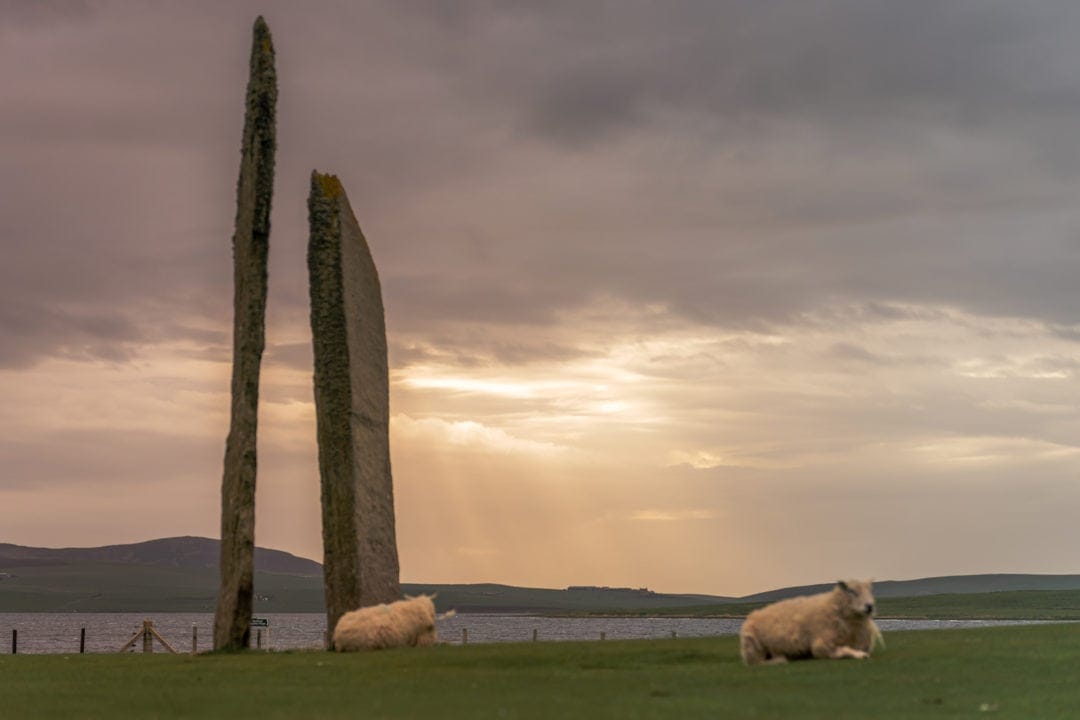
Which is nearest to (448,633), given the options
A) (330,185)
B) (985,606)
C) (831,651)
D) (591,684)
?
(985,606)

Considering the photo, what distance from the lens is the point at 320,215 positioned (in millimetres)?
30547

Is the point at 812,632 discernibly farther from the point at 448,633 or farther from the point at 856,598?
the point at 448,633

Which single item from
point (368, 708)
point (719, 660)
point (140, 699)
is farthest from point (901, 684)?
point (140, 699)

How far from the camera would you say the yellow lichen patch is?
1222 inches

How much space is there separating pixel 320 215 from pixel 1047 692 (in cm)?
2025

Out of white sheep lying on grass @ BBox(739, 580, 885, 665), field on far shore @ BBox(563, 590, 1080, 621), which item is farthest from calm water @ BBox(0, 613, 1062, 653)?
white sheep lying on grass @ BBox(739, 580, 885, 665)

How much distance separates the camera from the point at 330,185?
3139 cm

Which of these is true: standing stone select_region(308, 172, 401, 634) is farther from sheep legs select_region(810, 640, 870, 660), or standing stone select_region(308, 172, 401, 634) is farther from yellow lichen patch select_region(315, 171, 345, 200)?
sheep legs select_region(810, 640, 870, 660)

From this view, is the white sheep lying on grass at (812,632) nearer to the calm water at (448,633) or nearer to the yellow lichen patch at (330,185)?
the yellow lichen patch at (330,185)

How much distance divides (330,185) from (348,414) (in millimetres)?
6023

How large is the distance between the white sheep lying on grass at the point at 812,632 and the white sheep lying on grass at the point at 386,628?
8.36 meters

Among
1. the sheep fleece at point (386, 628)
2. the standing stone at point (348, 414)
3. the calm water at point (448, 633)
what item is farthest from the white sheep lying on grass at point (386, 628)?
the calm water at point (448, 633)

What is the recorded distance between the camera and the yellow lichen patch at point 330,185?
31.0m

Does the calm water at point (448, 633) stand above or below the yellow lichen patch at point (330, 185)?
below
